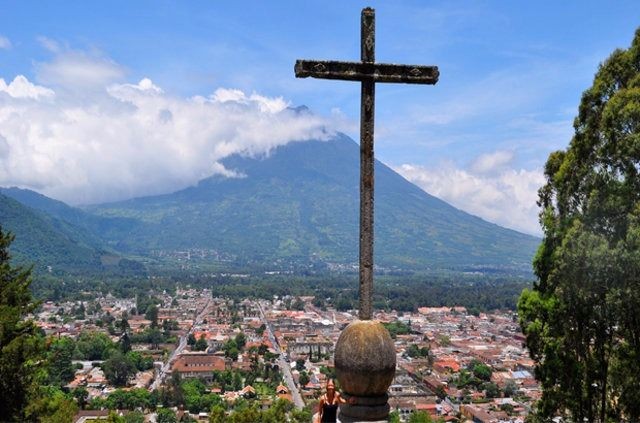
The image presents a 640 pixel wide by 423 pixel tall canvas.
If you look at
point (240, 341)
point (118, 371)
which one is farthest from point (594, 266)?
point (240, 341)

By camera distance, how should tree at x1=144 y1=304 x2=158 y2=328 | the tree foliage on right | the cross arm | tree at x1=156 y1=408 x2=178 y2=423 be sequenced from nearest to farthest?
the cross arm → the tree foliage on right → tree at x1=156 y1=408 x2=178 y2=423 → tree at x1=144 y1=304 x2=158 y2=328

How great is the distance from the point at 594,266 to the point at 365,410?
3.94 metres

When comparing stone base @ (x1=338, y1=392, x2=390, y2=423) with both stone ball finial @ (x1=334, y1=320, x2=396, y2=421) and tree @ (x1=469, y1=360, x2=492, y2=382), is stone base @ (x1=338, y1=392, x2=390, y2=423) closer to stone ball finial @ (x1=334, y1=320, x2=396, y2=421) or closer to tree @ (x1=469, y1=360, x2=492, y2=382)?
stone ball finial @ (x1=334, y1=320, x2=396, y2=421)

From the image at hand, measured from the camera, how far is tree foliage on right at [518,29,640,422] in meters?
7.33

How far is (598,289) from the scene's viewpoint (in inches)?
300

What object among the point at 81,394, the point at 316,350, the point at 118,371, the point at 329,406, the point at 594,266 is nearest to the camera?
the point at 329,406

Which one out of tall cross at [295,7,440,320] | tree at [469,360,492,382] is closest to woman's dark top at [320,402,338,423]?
tall cross at [295,7,440,320]

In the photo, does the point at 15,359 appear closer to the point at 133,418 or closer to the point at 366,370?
the point at 366,370

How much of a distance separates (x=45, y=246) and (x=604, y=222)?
178 metres

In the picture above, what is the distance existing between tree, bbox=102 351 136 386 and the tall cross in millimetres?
43950

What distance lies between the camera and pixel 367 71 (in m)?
5.62

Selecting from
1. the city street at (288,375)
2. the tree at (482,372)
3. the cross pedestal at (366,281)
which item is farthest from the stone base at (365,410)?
the tree at (482,372)

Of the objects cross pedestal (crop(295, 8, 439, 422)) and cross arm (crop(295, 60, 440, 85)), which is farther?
cross arm (crop(295, 60, 440, 85))

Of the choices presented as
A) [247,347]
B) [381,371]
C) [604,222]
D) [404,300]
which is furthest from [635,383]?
[404,300]
